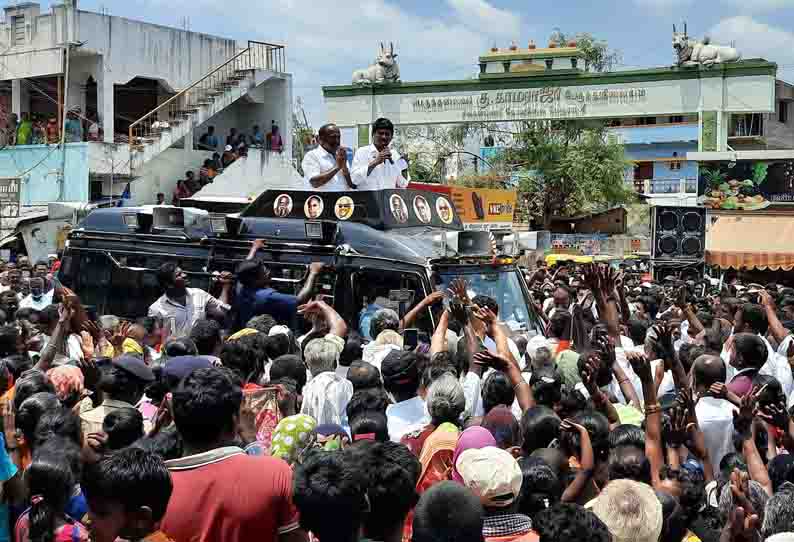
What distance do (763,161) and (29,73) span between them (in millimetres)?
21056

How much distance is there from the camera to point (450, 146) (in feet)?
156

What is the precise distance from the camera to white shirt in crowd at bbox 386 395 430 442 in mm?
5598

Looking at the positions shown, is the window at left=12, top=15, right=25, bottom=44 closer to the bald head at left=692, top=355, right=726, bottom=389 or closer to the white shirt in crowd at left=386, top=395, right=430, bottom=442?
the white shirt in crowd at left=386, top=395, right=430, bottom=442

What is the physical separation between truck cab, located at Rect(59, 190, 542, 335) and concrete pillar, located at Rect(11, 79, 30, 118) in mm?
19670

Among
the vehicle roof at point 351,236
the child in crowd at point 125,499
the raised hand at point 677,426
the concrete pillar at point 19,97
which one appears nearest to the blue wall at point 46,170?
the concrete pillar at point 19,97

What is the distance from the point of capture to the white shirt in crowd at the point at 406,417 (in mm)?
5598

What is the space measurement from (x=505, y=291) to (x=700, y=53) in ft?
86.4

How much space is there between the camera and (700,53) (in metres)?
33.4

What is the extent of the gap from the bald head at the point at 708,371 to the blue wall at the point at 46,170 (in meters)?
23.7

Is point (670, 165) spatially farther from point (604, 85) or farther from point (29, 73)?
point (29, 73)

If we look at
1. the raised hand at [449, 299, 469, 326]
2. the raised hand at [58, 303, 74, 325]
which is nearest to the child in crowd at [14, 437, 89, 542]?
the raised hand at [58, 303, 74, 325]

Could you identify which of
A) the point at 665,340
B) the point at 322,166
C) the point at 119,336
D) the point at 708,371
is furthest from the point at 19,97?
the point at 708,371

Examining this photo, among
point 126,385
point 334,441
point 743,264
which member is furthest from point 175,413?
point 743,264

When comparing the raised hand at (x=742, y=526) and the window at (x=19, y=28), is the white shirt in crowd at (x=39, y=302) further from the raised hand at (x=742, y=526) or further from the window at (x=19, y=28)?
the window at (x=19, y=28)
